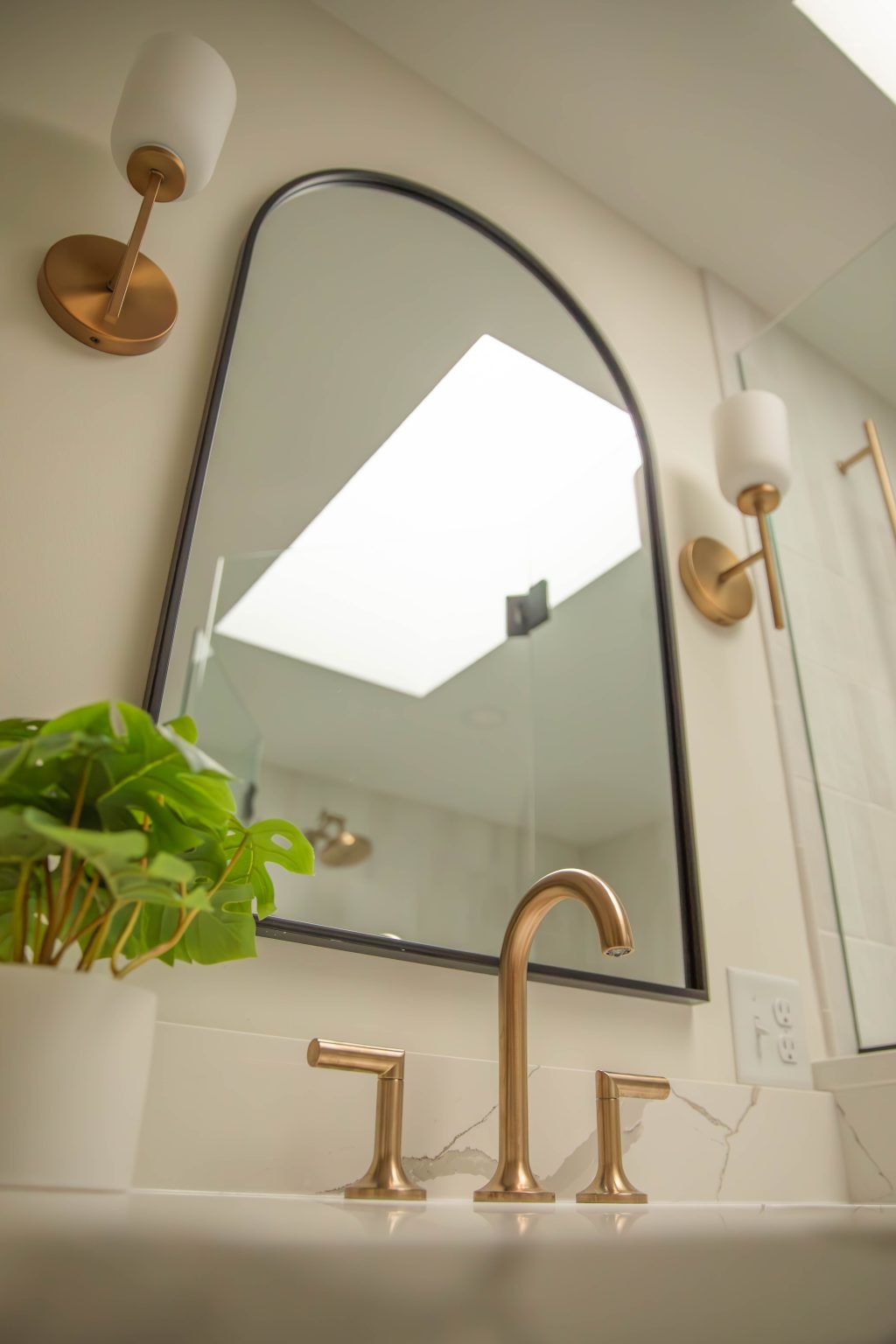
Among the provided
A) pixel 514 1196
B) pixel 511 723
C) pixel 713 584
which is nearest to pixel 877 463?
pixel 713 584

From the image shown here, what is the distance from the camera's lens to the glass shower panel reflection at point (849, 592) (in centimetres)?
134

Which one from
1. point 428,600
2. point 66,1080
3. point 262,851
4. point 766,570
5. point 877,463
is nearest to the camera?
point 66,1080

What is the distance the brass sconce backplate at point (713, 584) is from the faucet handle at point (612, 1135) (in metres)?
0.78

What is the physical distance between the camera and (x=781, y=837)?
4.56 feet

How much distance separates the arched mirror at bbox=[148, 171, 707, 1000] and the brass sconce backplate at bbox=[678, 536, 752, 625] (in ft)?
0.25

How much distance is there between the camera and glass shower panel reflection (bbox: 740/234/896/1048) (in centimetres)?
134

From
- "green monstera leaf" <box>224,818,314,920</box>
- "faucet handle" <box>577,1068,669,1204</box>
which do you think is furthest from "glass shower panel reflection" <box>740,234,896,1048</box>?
"green monstera leaf" <box>224,818,314,920</box>

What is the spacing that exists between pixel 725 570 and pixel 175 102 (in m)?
1.03

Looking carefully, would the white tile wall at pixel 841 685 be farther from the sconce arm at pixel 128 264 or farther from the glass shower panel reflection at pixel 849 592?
the sconce arm at pixel 128 264

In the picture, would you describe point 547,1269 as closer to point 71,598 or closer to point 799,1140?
point 71,598

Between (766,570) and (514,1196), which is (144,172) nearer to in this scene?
(766,570)

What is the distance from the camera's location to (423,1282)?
267 millimetres

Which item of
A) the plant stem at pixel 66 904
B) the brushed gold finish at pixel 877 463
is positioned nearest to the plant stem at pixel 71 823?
the plant stem at pixel 66 904

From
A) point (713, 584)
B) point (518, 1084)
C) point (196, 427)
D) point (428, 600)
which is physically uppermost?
point (713, 584)
